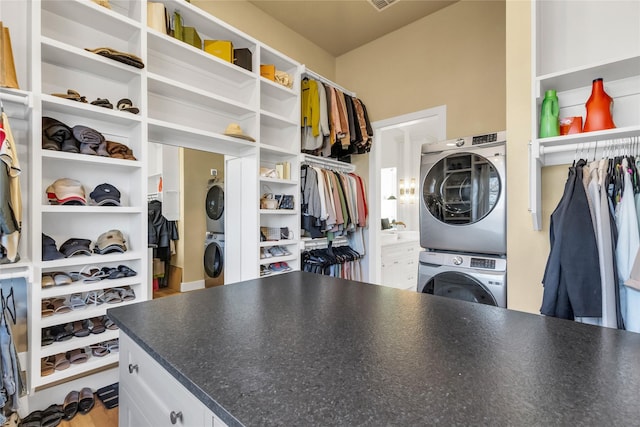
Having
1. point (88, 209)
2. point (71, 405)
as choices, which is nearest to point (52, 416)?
point (71, 405)

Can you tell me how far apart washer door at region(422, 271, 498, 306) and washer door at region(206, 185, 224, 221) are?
6.11 feet

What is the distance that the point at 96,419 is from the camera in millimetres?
1684

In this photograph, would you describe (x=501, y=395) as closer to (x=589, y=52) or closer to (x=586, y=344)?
(x=586, y=344)

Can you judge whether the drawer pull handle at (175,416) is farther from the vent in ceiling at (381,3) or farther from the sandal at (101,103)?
the vent in ceiling at (381,3)

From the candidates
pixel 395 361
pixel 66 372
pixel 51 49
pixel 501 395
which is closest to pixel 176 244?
pixel 66 372

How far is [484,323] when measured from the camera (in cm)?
86

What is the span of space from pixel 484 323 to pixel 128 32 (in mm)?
2609

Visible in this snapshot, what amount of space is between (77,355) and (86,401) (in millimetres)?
279

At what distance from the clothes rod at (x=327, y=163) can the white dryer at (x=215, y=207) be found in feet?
2.94

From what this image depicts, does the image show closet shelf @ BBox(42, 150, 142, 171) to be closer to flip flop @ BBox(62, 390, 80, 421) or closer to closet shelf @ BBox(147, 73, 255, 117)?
closet shelf @ BBox(147, 73, 255, 117)

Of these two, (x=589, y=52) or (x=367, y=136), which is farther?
(x=367, y=136)

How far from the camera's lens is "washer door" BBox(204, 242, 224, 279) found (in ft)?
8.54

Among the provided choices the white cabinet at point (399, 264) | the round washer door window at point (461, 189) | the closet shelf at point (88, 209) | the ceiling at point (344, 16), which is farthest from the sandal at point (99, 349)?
the ceiling at point (344, 16)

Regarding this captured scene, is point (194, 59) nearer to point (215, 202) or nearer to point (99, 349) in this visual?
point (215, 202)
